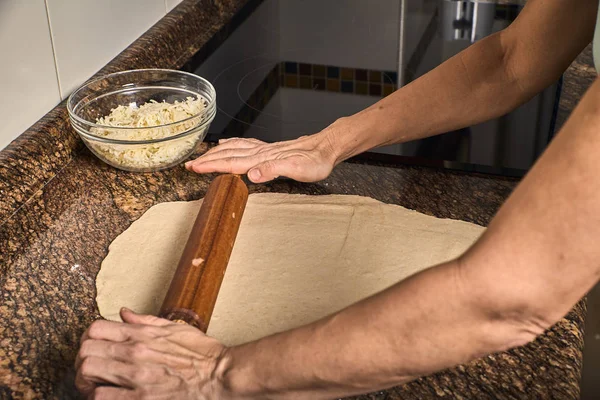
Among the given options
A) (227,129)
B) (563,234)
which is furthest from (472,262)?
(227,129)

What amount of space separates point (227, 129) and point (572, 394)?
832 millimetres

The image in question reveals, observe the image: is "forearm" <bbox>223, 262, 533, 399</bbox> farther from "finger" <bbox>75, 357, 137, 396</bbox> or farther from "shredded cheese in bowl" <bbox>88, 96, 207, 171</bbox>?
"shredded cheese in bowl" <bbox>88, 96, 207, 171</bbox>

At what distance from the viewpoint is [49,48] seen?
1.30 m

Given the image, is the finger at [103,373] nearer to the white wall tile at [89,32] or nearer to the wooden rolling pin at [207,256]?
the wooden rolling pin at [207,256]

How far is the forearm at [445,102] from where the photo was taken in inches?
47.9

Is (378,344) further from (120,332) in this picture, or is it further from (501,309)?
(120,332)

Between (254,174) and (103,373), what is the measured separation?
49 cm

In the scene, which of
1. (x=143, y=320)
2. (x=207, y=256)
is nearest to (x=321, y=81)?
(x=207, y=256)

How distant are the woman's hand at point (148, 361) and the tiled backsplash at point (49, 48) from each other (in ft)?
1.67

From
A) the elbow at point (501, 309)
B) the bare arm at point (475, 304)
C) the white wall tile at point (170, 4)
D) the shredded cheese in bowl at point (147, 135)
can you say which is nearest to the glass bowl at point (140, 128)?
the shredded cheese in bowl at point (147, 135)

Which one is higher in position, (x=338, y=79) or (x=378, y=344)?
(x=378, y=344)

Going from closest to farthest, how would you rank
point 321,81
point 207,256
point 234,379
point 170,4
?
point 234,379
point 207,256
point 321,81
point 170,4

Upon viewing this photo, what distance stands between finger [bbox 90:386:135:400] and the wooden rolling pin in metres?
0.12

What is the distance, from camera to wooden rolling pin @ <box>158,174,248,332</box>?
930 mm
